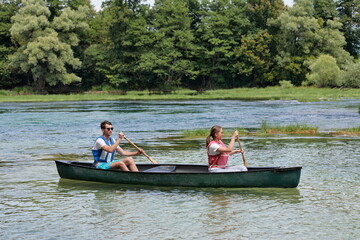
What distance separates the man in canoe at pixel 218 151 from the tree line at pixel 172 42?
56525 mm

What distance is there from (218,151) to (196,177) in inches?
31.0

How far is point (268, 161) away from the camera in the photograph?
18.6 metres

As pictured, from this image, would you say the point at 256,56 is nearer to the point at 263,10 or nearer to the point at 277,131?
the point at 263,10

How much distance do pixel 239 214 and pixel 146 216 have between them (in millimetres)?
1779

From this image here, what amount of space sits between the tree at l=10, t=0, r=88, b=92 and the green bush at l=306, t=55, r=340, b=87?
27908 millimetres

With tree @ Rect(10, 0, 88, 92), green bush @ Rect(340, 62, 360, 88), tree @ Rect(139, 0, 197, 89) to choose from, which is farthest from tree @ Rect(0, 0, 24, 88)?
green bush @ Rect(340, 62, 360, 88)

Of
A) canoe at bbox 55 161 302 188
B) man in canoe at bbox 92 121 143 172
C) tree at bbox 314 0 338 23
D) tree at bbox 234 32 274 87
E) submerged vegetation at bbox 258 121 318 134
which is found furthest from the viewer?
tree at bbox 314 0 338 23

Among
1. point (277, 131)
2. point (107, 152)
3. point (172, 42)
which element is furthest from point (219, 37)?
point (107, 152)

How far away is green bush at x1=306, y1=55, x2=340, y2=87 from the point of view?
63.8 m

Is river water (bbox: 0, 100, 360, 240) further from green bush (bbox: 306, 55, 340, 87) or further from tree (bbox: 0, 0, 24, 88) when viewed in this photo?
tree (bbox: 0, 0, 24, 88)

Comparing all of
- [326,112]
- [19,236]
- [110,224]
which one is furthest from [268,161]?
[326,112]

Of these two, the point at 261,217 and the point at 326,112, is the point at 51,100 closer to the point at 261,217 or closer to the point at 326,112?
the point at 326,112

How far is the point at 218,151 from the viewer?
13711mm

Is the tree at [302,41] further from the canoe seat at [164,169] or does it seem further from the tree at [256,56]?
the canoe seat at [164,169]
